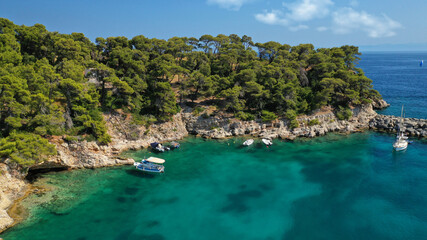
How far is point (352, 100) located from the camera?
60312 millimetres

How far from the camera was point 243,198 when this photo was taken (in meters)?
31.0

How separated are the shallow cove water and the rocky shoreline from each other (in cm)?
271

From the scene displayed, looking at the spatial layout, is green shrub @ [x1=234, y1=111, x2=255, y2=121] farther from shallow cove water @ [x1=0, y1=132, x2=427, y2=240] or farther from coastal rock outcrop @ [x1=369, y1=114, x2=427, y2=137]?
coastal rock outcrop @ [x1=369, y1=114, x2=427, y2=137]

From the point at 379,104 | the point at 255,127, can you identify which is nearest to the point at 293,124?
the point at 255,127

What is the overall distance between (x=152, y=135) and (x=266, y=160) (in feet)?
76.5

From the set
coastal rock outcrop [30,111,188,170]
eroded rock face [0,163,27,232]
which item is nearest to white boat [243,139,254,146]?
coastal rock outcrop [30,111,188,170]

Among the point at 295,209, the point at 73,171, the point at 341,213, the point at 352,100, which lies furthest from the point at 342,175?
the point at 73,171

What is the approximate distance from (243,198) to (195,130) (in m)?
24.7

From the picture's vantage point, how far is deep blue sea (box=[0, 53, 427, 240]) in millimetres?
25109

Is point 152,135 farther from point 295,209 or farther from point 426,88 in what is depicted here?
point 426,88

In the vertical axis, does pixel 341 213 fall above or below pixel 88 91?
below

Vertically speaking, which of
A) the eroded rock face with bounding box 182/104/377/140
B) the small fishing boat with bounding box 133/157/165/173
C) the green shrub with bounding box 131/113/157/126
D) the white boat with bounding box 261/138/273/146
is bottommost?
the small fishing boat with bounding box 133/157/165/173

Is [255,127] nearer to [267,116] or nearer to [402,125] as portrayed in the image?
[267,116]

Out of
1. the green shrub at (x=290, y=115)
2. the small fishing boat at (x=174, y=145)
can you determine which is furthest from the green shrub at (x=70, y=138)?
the green shrub at (x=290, y=115)
